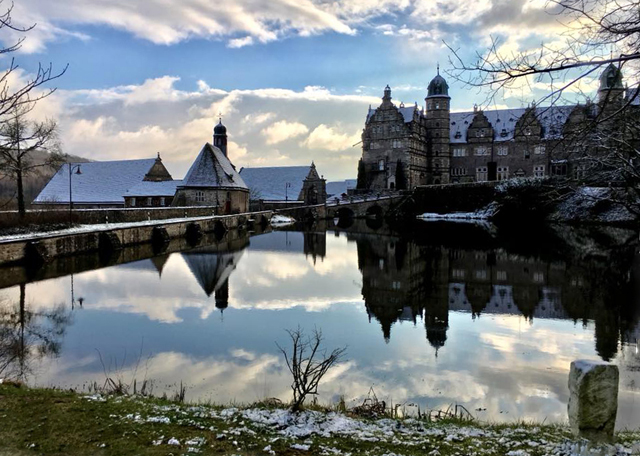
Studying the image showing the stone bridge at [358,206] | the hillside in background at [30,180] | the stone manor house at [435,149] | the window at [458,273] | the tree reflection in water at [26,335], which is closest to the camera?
the tree reflection in water at [26,335]

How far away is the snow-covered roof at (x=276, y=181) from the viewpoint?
2404 inches

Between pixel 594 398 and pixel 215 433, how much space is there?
351cm

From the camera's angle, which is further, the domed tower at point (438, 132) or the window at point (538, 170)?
the domed tower at point (438, 132)

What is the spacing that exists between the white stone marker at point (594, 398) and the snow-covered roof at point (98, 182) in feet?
159

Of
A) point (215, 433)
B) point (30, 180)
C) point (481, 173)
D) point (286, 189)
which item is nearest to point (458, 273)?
point (215, 433)

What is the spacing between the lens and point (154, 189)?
152 ft

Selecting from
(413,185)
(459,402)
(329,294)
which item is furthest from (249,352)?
(413,185)

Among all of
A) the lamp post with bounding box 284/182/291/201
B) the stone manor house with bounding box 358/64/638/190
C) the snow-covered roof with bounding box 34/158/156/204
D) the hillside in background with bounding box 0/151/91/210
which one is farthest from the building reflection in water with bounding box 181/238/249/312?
the stone manor house with bounding box 358/64/638/190

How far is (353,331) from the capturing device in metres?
10.6

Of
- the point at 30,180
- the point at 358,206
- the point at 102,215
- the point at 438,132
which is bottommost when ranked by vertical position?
the point at 102,215

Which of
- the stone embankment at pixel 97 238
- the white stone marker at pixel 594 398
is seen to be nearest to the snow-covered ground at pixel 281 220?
the stone embankment at pixel 97 238

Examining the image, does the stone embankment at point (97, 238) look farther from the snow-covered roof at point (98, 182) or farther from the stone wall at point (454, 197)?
the stone wall at point (454, 197)

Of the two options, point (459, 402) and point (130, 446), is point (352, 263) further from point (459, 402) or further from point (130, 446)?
point (130, 446)

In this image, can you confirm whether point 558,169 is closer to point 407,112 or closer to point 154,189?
point 407,112
